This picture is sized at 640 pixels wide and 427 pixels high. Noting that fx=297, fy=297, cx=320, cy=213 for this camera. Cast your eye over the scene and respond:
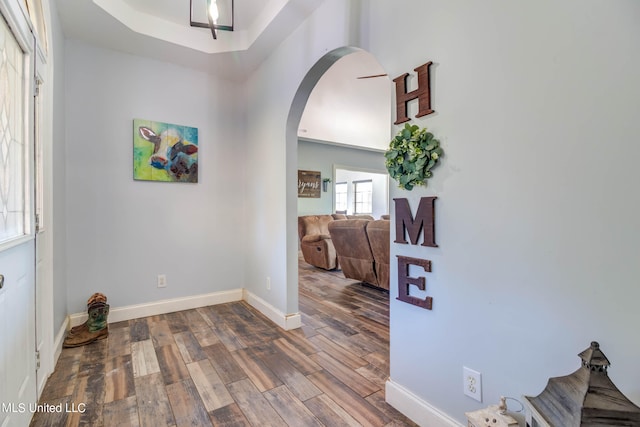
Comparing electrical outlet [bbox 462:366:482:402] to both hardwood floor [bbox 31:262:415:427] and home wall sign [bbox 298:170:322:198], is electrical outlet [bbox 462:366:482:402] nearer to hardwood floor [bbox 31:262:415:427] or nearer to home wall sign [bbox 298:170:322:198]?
hardwood floor [bbox 31:262:415:427]

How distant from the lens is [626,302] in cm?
87

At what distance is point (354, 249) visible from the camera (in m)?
3.93

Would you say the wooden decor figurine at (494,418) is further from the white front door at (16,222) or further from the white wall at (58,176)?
the white wall at (58,176)

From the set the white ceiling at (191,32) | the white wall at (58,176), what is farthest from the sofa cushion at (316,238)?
the white wall at (58,176)

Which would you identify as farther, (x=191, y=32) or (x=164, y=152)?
(x=164, y=152)

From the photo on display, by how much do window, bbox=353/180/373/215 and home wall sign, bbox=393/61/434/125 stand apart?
9.30 metres

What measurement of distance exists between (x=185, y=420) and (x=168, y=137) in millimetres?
2496

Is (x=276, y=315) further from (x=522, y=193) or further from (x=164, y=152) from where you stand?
(x=522, y=193)

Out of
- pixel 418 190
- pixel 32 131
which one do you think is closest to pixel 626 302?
pixel 418 190

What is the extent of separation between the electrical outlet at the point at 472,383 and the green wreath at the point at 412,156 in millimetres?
856

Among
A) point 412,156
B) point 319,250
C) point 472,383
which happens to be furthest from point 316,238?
point 472,383

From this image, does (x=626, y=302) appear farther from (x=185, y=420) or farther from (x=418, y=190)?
(x=185, y=420)

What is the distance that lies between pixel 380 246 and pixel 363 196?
7647 millimetres

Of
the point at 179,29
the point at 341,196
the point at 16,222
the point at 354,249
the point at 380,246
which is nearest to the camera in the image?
the point at 16,222
